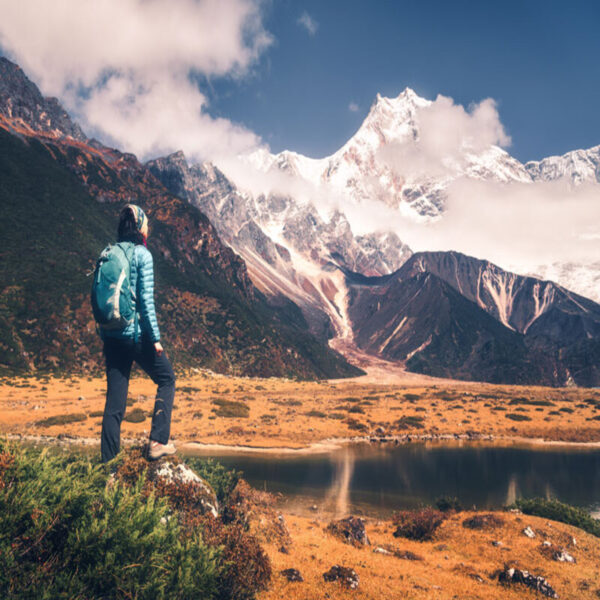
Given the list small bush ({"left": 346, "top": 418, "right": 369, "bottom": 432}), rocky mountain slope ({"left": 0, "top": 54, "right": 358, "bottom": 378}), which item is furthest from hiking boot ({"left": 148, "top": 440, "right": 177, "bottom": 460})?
rocky mountain slope ({"left": 0, "top": 54, "right": 358, "bottom": 378})

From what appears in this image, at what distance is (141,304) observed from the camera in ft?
22.8

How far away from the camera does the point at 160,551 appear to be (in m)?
5.12

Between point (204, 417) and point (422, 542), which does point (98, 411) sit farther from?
point (422, 542)

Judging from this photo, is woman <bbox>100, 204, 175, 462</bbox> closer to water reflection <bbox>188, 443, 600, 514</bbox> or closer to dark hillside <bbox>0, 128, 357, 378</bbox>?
water reflection <bbox>188, 443, 600, 514</bbox>

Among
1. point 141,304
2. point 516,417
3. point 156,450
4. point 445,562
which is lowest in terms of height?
point 445,562

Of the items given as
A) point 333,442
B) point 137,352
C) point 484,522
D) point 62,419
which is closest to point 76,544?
point 137,352

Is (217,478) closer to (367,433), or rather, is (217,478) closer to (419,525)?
(419,525)

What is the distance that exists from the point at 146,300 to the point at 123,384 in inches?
63.2

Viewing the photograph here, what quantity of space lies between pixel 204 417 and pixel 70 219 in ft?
214

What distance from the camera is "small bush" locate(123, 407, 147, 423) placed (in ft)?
120

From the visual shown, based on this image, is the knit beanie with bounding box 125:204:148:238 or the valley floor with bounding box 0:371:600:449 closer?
the knit beanie with bounding box 125:204:148:238

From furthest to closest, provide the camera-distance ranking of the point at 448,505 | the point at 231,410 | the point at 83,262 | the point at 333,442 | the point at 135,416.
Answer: the point at 83,262, the point at 231,410, the point at 333,442, the point at 135,416, the point at 448,505

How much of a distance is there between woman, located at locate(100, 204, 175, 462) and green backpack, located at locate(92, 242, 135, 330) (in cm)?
15

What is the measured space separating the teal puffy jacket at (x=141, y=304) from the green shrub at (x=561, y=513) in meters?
19.1
